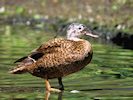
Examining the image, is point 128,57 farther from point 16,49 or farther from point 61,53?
point 61,53

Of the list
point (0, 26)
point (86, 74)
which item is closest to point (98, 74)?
point (86, 74)

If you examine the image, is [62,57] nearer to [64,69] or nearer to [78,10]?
[64,69]

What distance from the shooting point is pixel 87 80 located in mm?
12109

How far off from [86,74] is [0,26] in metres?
13.4

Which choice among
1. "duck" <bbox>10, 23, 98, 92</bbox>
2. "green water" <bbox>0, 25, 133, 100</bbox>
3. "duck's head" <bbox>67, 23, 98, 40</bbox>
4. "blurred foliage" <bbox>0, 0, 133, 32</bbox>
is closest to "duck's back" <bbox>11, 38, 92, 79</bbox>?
"duck" <bbox>10, 23, 98, 92</bbox>

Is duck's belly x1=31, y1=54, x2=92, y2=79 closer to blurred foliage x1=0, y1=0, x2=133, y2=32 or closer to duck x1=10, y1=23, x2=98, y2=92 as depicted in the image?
duck x1=10, y1=23, x2=98, y2=92

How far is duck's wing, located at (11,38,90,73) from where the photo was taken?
10672mm

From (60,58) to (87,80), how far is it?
159cm

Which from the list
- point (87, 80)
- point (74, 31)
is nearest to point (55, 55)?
point (74, 31)

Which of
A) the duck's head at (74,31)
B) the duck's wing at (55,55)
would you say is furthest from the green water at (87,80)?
the duck's head at (74,31)

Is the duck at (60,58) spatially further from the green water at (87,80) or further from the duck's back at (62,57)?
the green water at (87,80)

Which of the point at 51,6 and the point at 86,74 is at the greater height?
the point at 51,6

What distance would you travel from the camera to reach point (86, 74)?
1310 cm

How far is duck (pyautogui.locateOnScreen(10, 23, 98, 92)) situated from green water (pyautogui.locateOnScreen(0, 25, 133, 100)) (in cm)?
34
